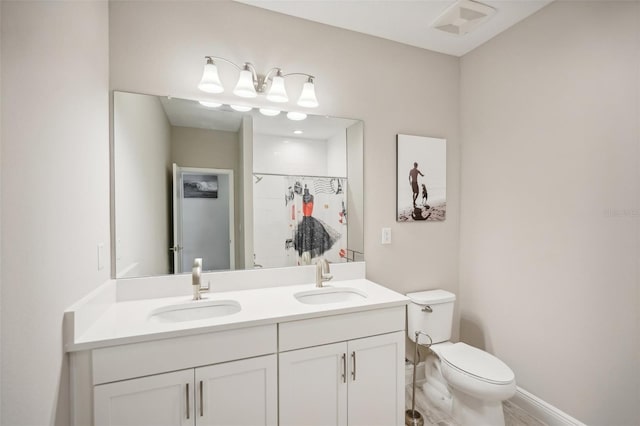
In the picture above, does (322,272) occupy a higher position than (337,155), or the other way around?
(337,155)

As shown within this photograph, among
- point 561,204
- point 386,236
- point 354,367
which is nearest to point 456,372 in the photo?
point 354,367

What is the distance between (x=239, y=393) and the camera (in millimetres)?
1276

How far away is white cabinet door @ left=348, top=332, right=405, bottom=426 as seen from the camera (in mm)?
1491

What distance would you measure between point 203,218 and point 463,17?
1.98 metres

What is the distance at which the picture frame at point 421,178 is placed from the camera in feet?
7.15

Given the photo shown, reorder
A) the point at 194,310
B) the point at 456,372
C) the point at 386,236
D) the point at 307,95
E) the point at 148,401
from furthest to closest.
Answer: the point at 386,236 < the point at 307,95 < the point at 456,372 < the point at 194,310 < the point at 148,401

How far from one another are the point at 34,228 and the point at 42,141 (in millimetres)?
263

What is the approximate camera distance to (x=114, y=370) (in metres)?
1.12

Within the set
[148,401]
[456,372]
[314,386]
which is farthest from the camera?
[456,372]

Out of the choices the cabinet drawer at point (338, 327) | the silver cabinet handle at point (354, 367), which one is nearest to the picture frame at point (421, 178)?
the cabinet drawer at point (338, 327)

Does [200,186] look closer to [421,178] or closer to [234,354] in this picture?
[234,354]

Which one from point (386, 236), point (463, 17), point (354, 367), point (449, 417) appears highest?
point (463, 17)

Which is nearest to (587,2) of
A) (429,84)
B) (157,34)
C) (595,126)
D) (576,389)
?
(595,126)

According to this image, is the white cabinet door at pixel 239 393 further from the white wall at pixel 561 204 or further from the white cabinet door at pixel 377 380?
the white wall at pixel 561 204
